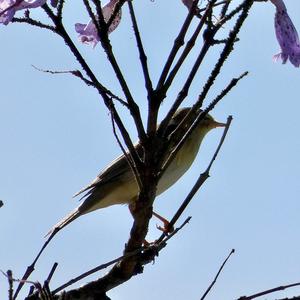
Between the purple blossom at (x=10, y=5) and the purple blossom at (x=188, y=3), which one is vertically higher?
the purple blossom at (x=188, y=3)

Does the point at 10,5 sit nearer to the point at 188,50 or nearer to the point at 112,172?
the point at 188,50

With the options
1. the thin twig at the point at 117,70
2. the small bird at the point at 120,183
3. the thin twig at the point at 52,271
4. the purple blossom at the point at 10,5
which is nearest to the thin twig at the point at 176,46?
the thin twig at the point at 117,70

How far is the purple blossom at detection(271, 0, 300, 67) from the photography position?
2.88m

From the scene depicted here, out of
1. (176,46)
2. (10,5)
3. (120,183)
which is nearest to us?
(10,5)

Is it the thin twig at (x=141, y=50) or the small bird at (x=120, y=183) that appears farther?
the small bird at (x=120, y=183)

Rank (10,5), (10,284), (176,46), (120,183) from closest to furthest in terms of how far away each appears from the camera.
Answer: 1. (10,5)
2. (10,284)
3. (176,46)
4. (120,183)

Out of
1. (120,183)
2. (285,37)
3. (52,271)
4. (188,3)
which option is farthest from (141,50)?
(120,183)

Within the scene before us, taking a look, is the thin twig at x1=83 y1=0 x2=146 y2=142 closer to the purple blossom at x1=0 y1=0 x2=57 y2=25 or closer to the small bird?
the purple blossom at x1=0 y1=0 x2=57 y2=25

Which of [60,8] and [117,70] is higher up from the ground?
[60,8]

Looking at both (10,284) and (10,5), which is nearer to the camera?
(10,5)

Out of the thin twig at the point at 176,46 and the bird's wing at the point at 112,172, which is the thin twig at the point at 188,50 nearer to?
the thin twig at the point at 176,46

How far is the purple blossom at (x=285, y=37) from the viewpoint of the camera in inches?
113

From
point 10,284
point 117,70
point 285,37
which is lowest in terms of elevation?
point 10,284

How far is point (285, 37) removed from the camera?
114 inches
